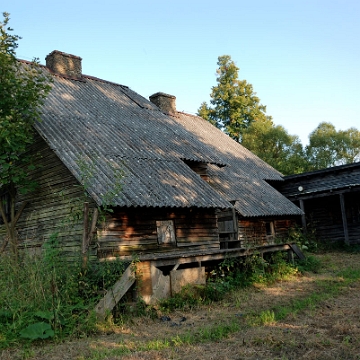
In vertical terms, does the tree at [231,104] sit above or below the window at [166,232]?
above

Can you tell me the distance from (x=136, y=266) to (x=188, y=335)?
7.79 feet

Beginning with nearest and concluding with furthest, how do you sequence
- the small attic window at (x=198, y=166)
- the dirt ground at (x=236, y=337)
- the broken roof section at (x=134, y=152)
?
the dirt ground at (x=236, y=337)
the broken roof section at (x=134, y=152)
the small attic window at (x=198, y=166)

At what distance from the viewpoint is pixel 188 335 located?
688cm

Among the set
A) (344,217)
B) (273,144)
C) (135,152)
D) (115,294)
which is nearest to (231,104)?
(273,144)

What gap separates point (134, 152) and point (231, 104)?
25.7 m

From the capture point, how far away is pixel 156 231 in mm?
12039

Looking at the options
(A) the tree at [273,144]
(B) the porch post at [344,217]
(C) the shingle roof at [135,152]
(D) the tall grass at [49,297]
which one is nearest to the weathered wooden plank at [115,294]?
(D) the tall grass at [49,297]

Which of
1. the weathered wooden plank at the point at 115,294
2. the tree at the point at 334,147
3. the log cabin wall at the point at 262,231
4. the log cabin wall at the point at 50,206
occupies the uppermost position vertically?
the tree at the point at 334,147

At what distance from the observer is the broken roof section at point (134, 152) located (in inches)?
447

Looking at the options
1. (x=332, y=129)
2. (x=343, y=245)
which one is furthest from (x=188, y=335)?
(x=332, y=129)

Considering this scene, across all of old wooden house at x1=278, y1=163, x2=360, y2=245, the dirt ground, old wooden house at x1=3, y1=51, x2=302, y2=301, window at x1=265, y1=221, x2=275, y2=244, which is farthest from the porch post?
the dirt ground

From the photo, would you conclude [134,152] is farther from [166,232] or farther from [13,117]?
[13,117]

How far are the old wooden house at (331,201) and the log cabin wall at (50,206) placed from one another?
13.9 m

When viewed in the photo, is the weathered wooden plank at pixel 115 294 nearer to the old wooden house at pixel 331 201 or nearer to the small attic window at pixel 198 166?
the small attic window at pixel 198 166
